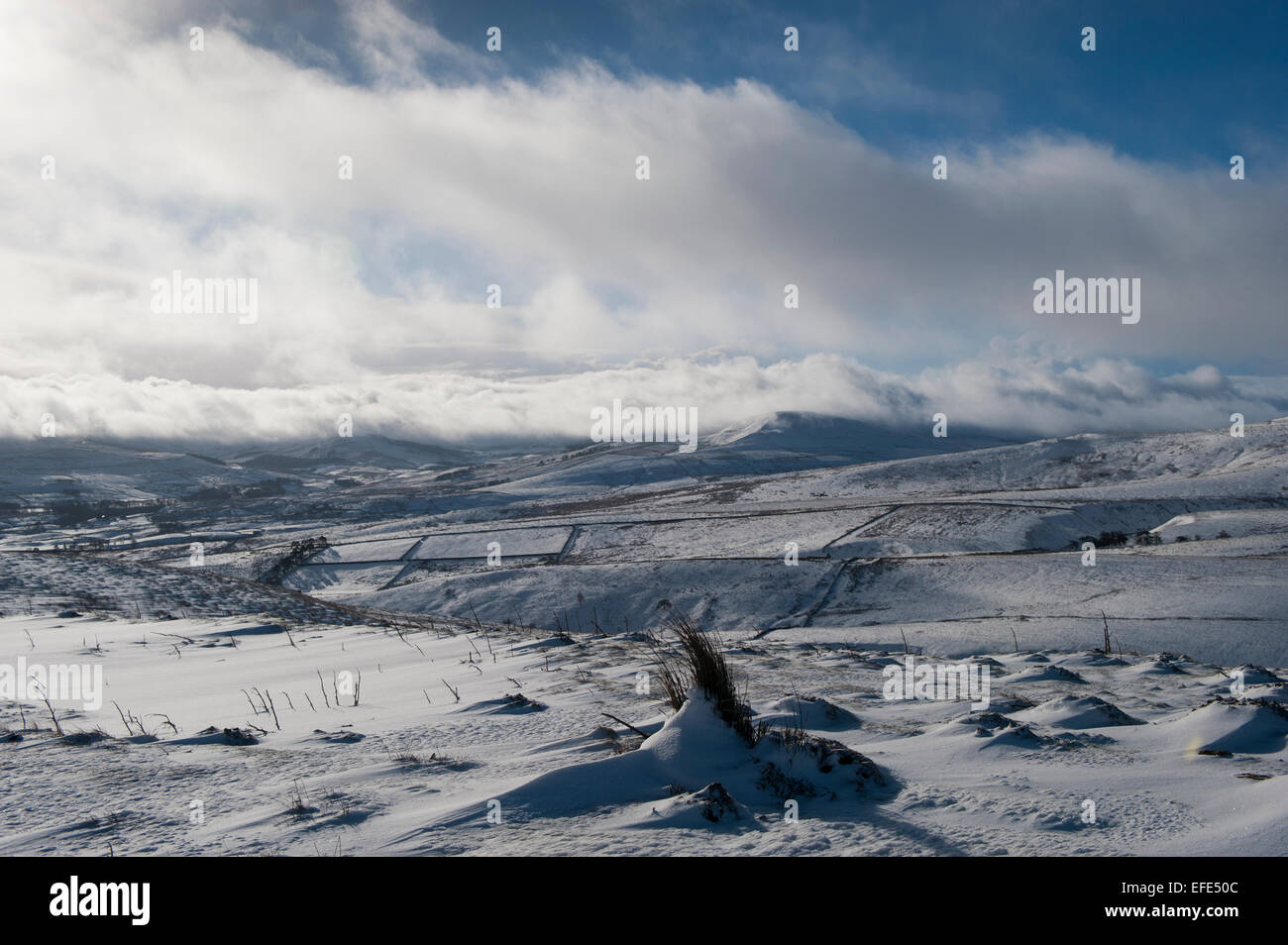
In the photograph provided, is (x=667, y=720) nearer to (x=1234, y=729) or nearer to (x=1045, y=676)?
(x=1234, y=729)

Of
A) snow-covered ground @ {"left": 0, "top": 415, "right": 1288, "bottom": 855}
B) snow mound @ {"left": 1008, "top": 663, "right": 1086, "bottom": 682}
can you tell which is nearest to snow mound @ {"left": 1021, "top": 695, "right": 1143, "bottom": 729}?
snow-covered ground @ {"left": 0, "top": 415, "right": 1288, "bottom": 855}

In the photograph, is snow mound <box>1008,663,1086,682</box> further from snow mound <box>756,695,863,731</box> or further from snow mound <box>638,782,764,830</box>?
snow mound <box>638,782,764,830</box>

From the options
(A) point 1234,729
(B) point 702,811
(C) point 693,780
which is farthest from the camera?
(A) point 1234,729

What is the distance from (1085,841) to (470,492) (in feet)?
357

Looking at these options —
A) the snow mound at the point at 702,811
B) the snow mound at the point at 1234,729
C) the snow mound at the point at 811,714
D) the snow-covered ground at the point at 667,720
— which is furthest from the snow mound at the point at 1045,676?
the snow mound at the point at 702,811

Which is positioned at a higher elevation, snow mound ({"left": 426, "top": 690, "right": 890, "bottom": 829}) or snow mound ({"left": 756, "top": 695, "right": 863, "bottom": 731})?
snow mound ({"left": 426, "top": 690, "right": 890, "bottom": 829})

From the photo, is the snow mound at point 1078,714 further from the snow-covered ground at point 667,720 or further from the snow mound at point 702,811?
the snow mound at point 702,811

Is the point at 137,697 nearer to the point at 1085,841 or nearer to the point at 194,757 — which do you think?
the point at 194,757

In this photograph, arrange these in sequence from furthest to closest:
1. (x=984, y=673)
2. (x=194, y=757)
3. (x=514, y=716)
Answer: (x=984, y=673), (x=514, y=716), (x=194, y=757)

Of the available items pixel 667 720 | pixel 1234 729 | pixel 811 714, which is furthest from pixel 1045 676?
pixel 667 720

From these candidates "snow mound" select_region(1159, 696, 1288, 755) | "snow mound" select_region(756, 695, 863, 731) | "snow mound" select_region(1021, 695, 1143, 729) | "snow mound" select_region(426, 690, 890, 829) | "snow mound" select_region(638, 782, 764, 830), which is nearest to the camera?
"snow mound" select_region(638, 782, 764, 830)

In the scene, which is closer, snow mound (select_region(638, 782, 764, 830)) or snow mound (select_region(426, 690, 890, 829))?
snow mound (select_region(638, 782, 764, 830))
